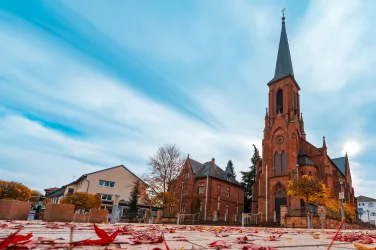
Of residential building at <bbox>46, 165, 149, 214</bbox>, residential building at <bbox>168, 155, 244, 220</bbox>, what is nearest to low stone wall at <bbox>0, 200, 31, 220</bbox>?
residential building at <bbox>168, 155, 244, 220</bbox>

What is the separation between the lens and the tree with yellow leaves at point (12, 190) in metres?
17.4

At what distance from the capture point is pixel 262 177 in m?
36.2

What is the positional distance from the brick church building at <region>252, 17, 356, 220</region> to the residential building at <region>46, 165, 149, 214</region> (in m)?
18.3

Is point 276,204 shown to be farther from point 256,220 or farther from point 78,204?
point 78,204

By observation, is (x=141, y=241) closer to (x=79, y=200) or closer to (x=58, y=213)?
(x=58, y=213)

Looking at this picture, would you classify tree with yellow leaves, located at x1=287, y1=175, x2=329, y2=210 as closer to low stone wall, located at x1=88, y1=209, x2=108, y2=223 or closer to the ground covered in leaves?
low stone wall, located at x1=88, y1=209, x2=108, y2=223

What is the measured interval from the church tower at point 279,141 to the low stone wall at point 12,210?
30.8 metres

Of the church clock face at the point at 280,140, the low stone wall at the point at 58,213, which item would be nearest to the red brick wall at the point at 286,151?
the church clock face at the point at 280,140

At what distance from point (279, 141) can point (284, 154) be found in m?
2.24

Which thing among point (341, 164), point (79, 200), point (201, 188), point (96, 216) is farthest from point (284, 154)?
point (96, 216)

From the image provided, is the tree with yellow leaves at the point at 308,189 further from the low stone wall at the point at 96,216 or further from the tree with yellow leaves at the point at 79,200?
the low stone wall at the point at 96,216

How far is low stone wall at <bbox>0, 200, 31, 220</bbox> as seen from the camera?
7350mm

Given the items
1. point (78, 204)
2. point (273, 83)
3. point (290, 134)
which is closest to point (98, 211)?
point (78, 204)

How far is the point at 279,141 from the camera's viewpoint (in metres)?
37.0
